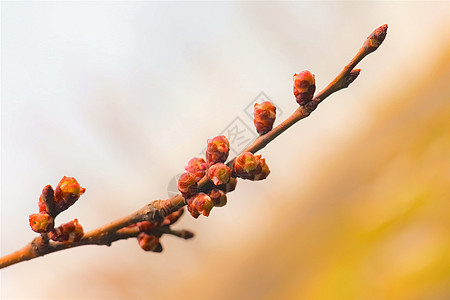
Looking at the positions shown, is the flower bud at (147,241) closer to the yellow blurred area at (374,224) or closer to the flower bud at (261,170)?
the flower bud at (261,170)

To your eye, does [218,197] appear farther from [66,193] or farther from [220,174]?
[66,193]

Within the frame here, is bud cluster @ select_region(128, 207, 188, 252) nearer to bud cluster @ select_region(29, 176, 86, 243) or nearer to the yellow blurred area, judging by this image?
bud cluster @ select_region(29, 176, 86, 243)

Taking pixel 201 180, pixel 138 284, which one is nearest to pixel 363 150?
pixel 138 284

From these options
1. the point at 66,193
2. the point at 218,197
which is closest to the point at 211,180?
the point at 218,197

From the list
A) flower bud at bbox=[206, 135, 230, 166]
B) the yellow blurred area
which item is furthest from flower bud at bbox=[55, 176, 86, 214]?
the yellow blurred area

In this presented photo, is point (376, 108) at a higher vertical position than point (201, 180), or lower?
lower

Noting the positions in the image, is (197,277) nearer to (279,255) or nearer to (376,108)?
(279,255)
